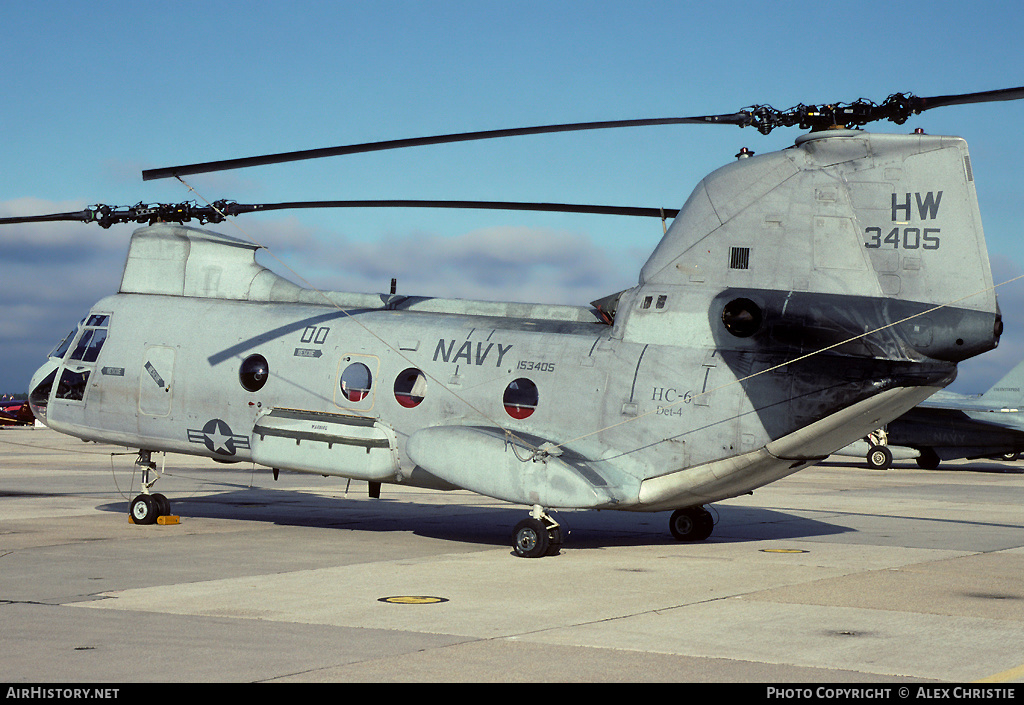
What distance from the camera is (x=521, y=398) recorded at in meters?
15.4

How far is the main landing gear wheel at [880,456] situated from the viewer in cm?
4025

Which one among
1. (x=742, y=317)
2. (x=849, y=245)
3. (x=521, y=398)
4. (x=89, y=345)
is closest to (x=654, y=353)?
(x=742, y=317)

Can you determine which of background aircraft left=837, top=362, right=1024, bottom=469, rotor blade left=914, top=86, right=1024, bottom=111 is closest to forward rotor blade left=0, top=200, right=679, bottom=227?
rotor blade left=914, top=86, right=1024, bottom=111

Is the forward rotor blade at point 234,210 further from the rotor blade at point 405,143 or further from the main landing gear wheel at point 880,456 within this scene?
the main landing gear wheel at point 880,456

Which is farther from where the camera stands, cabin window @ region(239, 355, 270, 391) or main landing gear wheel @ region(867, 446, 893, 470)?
main landing gear wheel @ region(867, 446, 893, 470)

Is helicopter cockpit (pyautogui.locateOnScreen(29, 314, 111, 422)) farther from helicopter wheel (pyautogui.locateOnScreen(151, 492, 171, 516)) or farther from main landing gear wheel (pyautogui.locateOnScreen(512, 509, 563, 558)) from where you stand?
main landing gear wheel (pyautogui.locateOnScreen(512, 509, 563, 558))

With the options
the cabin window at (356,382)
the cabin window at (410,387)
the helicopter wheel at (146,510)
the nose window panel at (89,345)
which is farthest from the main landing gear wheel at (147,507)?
the cabin window at (410,387)

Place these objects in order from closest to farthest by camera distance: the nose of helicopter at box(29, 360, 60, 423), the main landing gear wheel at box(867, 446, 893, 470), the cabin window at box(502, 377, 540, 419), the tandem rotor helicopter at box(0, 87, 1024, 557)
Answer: the tandem rotor helicopter at box(0, 87, 1024, 557)
the cabin window at box(502, 377, 540, 419)
the nose of helicopter at box(29, 360, 60, 423)
the main landing gear wheel at box(867, 446, 893, 470)

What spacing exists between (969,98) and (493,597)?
7.24 meters

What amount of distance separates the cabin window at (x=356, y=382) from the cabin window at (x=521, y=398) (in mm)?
2315

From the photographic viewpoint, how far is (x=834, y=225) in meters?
13.9

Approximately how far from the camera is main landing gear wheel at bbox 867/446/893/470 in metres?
40.2

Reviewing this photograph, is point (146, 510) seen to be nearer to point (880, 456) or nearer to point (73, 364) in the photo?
point (73, 364)

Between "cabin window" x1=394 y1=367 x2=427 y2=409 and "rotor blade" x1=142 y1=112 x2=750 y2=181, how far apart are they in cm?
377
